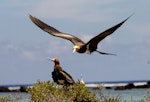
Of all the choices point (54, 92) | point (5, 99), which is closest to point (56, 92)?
point (54, 92)

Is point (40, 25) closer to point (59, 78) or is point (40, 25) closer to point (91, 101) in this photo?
point (59, 78)

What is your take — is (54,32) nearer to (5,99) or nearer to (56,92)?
(5,99)

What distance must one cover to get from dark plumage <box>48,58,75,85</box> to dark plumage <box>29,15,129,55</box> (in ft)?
1.88

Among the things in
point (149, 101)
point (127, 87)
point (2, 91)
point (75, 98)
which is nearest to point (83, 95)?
point (75, 98)

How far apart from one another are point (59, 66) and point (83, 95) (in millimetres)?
1335

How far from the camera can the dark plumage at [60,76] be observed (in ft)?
42.9

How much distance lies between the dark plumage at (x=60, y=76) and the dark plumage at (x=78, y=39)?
0.57 m

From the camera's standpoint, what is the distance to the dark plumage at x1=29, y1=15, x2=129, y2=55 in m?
12.4

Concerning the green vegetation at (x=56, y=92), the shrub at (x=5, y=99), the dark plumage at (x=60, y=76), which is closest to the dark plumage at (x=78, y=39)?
the dark plumage at (x=60, y=76)

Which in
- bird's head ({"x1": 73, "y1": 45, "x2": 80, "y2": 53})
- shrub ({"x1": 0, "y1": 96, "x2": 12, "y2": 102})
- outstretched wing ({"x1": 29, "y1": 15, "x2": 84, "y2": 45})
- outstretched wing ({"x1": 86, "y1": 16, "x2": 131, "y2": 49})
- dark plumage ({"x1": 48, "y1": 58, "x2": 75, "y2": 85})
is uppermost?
outstretched wing ({"x1": 29, "y1": 15, "x2": 84, "y2": 45})

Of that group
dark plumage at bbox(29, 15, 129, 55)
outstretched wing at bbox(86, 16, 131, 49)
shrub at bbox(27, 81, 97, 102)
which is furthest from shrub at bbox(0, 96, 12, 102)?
outstretched wing at bbox(86, 16, 131, 49)

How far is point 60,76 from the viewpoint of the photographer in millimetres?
13289

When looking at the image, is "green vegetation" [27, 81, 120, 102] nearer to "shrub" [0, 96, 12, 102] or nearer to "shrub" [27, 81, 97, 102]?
"shrub" [27, 81, 97, 102]

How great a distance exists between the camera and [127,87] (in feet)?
268
